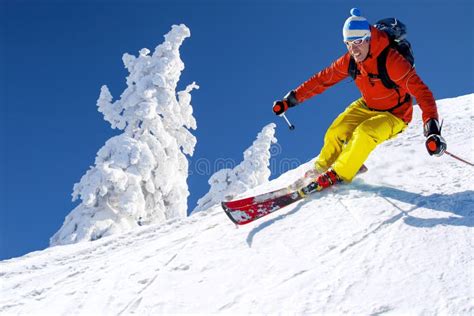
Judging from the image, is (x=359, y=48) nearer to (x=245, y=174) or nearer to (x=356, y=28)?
(x=356, y=28)

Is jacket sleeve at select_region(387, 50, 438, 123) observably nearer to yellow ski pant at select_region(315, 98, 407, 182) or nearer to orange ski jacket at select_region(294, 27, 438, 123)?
orange ski jacket at select_region(294, 27, 438, 123)

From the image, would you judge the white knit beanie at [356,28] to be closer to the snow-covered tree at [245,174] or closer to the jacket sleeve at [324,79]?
the jacket sleeve at [324,79]

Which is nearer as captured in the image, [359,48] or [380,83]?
[359,48]

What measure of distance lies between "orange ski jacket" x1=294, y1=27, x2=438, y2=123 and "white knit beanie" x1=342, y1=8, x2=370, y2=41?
0.09 metres

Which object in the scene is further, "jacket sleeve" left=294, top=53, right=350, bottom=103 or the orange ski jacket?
"jacket sleeve" left=294, top=53, right=350, bottom=103

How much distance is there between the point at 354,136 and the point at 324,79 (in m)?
1.28

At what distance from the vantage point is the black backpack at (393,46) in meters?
5.08

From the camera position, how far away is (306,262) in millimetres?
3754

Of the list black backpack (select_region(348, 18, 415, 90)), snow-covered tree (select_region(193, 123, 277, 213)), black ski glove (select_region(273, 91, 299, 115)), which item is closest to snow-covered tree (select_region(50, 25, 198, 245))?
snow-covered tree (select_region(193, 123, 277, 213))

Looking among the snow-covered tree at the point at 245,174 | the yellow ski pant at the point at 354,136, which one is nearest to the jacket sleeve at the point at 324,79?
the yellow ski pant at the point at 354,136

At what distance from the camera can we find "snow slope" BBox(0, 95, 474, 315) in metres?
3.23

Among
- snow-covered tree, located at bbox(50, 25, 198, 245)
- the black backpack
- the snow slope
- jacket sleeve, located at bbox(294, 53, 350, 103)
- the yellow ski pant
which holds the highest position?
snow-covered tree, located at bbox(50, 25, 198, 245)

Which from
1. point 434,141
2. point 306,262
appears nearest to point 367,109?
point 434,141

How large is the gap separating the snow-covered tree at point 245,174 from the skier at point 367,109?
62.7 ft
